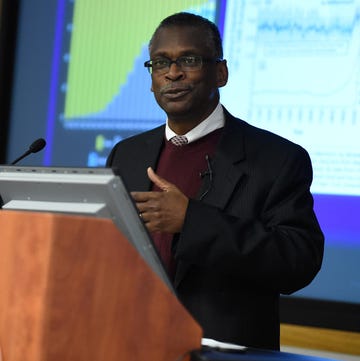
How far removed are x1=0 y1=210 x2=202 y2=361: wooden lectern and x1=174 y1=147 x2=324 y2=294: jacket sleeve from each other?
45 cm

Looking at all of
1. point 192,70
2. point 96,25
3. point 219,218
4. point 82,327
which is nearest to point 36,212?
point 82,327

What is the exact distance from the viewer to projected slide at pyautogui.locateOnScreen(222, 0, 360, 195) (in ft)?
10.8

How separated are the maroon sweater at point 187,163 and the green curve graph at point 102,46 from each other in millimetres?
1599

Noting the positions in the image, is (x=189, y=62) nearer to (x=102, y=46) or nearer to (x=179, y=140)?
(x=179, y=140)

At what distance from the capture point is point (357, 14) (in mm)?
3293

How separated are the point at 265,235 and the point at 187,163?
43cm

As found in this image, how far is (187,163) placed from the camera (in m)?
2.34

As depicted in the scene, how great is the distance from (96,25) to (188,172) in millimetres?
1912

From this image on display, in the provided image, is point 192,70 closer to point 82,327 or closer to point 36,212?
point 36,212

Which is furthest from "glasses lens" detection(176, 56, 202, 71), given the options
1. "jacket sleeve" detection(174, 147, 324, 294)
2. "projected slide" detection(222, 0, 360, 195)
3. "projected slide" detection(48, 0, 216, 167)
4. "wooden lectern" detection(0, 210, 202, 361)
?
"projected slide" detection(48, 0, 216, 167)

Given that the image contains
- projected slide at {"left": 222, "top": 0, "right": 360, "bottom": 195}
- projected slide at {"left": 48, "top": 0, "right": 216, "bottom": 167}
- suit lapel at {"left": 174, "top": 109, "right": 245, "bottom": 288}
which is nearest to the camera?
suit lapel at {"left": 174, "top": 109, "right": 245, "bottom": 288}

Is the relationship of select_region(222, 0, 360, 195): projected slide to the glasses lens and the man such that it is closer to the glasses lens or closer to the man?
the man

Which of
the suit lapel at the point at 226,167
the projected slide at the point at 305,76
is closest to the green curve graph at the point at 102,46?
the projected slide at the point at 305,76

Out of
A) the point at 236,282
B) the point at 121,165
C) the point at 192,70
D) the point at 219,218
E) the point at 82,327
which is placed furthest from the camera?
the point at 121,165
